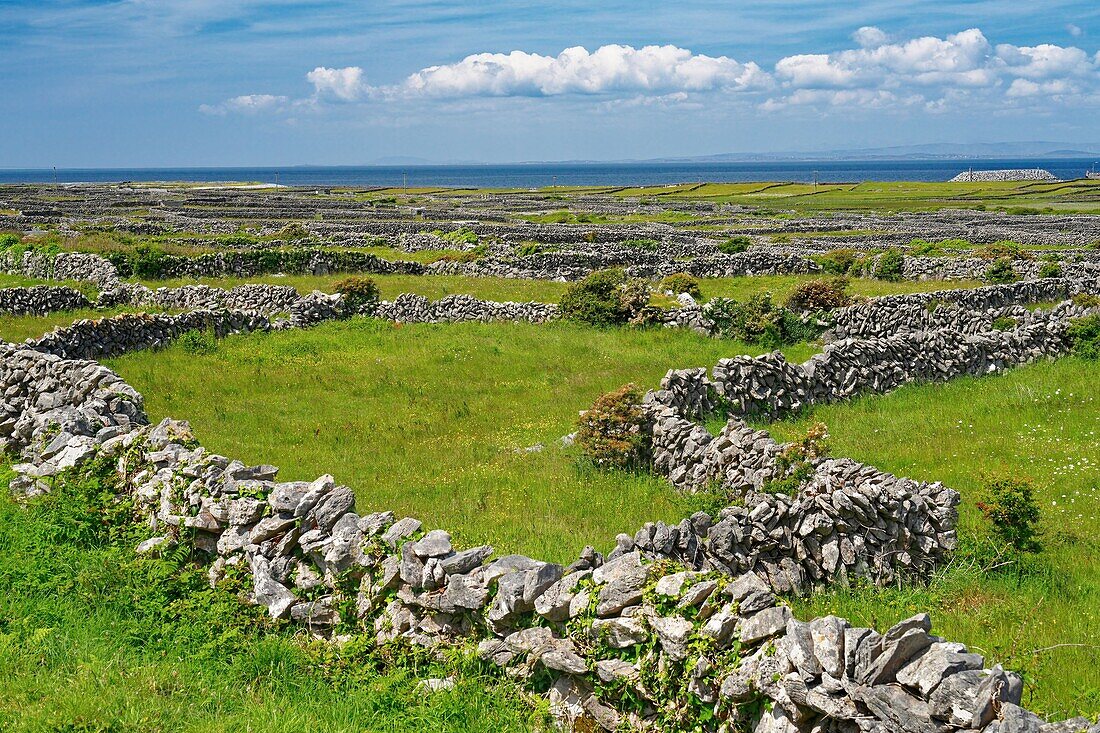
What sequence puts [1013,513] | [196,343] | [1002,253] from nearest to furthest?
[1013,513] < [196,343] < [1002,253]

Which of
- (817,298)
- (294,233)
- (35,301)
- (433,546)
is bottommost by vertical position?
(817,298)

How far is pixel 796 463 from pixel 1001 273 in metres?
36.4

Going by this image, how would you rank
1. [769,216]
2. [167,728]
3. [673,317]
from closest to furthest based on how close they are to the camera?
1. [167,728]
2. [673,317]
3. [769,216]

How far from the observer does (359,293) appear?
117 ft

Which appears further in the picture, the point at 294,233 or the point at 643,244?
the point at 294,233

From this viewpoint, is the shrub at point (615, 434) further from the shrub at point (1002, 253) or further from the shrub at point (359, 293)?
the shrub at point (1002, 253)

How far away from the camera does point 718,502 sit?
502 inches

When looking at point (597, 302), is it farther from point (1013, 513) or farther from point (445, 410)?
point (1013, 513)

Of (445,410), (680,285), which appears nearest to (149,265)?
(680,285)

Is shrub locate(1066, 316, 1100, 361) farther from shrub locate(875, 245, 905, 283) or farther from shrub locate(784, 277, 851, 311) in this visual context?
shrub locate(875, 245, 905, 283)

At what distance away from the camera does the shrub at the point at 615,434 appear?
15.6 meters

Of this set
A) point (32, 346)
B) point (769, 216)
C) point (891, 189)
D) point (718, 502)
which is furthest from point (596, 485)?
point (891, 189)

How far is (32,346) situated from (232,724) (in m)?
20.4

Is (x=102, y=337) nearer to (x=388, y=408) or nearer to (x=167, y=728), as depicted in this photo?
(x=388, y=408)
